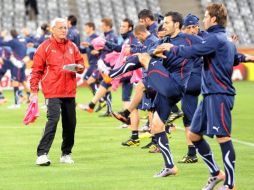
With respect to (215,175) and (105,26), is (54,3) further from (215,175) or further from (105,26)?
(215,175)

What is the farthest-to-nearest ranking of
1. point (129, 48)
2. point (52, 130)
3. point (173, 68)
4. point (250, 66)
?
point (250, 66), point (129, 48), point (52, 130), point (173, 68)

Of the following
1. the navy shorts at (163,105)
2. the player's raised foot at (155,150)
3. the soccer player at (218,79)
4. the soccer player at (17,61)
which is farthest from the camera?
the soccer player at (17,61)

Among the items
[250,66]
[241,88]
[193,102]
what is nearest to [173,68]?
[193,102]

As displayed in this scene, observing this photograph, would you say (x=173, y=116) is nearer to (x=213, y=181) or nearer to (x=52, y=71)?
(x=52, y=71)

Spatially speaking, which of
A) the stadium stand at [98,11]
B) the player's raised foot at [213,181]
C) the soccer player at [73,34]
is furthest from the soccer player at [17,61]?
the player's raised foot at [213,181]

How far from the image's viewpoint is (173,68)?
11289mm

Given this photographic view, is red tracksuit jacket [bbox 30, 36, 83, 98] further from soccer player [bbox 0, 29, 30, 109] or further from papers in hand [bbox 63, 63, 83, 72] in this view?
soccer player [bbox 0, 29, 30, 109]

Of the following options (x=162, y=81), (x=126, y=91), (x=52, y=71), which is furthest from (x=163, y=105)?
(x=126, y=91)

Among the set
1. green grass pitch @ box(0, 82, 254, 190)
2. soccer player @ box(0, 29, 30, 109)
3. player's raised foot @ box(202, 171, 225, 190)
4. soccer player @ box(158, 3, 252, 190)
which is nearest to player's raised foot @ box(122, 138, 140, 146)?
green grass pitch @ box(0, 82, 254, 190)

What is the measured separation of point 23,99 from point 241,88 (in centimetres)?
884

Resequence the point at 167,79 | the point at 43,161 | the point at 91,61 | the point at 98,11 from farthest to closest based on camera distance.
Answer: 1. the point at 98,11
2. the point at 91,61
3. the point at 43,161
4. the point at 167,79

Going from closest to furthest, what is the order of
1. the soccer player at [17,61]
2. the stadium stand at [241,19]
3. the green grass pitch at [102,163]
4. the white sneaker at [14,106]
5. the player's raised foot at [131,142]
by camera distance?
the green grass pitch at [102,163], the player's raised foot at [131,142], the white sneaker at [14,106], the soccer player at [17,61], the stadium stand at [241,19]

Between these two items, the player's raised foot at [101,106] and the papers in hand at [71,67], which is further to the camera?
the player's raised foot at [101,106]

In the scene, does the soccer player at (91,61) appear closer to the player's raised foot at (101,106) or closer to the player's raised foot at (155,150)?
the player's raised foot at (101,106)
